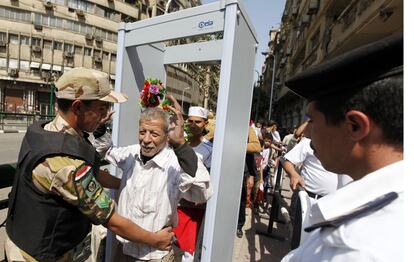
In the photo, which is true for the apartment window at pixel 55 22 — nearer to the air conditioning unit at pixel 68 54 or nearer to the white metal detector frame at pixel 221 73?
the air conditioning unit at pixel 68 54

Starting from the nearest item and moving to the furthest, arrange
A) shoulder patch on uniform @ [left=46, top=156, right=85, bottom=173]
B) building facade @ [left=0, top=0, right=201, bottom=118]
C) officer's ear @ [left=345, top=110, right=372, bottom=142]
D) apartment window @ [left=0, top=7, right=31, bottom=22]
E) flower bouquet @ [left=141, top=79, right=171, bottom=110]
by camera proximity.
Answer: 1. officer's ear @ [left=345, top=110, right=372, bottom=142]
2. shoulder patch on uniform @ [left=46, top=156, right=85, bottom=173]
3. flower bouquet @ [left=141, top=79, right=171, bottom=110]
4. apartment window @ [left=0, top=7, right=31, bottom=22]
5. building facade @ [left=0, top=0, right=201, bottom=118]

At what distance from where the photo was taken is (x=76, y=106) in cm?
164

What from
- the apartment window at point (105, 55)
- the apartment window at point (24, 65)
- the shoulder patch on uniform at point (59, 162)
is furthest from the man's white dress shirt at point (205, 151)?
the apartment window at point (105, 55)

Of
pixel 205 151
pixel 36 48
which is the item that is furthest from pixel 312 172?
pixel 36 48

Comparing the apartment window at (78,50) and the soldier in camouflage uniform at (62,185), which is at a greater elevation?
the apartment window at (78,50)

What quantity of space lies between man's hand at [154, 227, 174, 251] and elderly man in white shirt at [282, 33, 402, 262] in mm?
1158

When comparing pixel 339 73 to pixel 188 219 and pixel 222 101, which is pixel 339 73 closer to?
pixel 222 101

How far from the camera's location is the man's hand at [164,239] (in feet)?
6.25

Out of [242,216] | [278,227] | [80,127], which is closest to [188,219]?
[80,127]

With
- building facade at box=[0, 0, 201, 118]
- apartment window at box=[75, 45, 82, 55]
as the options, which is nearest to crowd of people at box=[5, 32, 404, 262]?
building facade at box=[0, 0, 201, 118]

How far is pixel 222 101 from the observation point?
203 cm

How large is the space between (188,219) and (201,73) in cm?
544

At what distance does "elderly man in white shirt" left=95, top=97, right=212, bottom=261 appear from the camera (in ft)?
6.65

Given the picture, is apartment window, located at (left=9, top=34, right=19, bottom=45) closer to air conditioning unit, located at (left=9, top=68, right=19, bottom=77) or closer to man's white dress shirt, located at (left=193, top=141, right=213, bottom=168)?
air conditioning unit, located at (left=9, top=68, right=19, bottom=77)
